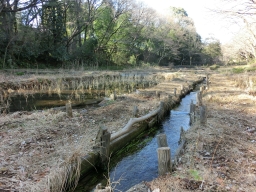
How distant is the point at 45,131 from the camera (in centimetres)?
617

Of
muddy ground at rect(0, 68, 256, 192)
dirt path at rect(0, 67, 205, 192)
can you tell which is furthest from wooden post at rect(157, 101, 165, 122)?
muddy ground at rect(0, 68, 256, 192)

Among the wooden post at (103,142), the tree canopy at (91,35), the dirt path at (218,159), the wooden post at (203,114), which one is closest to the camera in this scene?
the dirt path at (218,159)

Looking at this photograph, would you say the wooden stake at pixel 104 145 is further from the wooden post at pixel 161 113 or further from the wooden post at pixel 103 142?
the wooden post at pixel 161 113

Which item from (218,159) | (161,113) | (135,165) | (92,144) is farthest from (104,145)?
(161,113)

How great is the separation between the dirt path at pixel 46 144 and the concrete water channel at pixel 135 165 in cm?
69

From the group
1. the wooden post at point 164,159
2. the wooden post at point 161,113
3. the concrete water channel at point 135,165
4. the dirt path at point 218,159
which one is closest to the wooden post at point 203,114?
the dirt path at point 218,159

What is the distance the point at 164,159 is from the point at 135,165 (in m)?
1.81

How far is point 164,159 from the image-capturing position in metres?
3.89

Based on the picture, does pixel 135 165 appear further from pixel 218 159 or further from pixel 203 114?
pixel 203 114

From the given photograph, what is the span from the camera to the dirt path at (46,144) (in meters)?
3.77

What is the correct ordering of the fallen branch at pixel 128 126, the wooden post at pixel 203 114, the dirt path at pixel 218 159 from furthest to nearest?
1. the wooden post at pixel 203 114
2. the fallen branch at pixel 128 126
3. the dirt path at pixel 218 159

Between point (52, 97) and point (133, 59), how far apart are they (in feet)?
84.0

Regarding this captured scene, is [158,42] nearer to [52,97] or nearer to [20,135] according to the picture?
[52,97]

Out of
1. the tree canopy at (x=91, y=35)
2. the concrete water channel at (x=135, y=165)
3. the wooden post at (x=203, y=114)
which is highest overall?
the tree canopy at (x=91, y=35)
